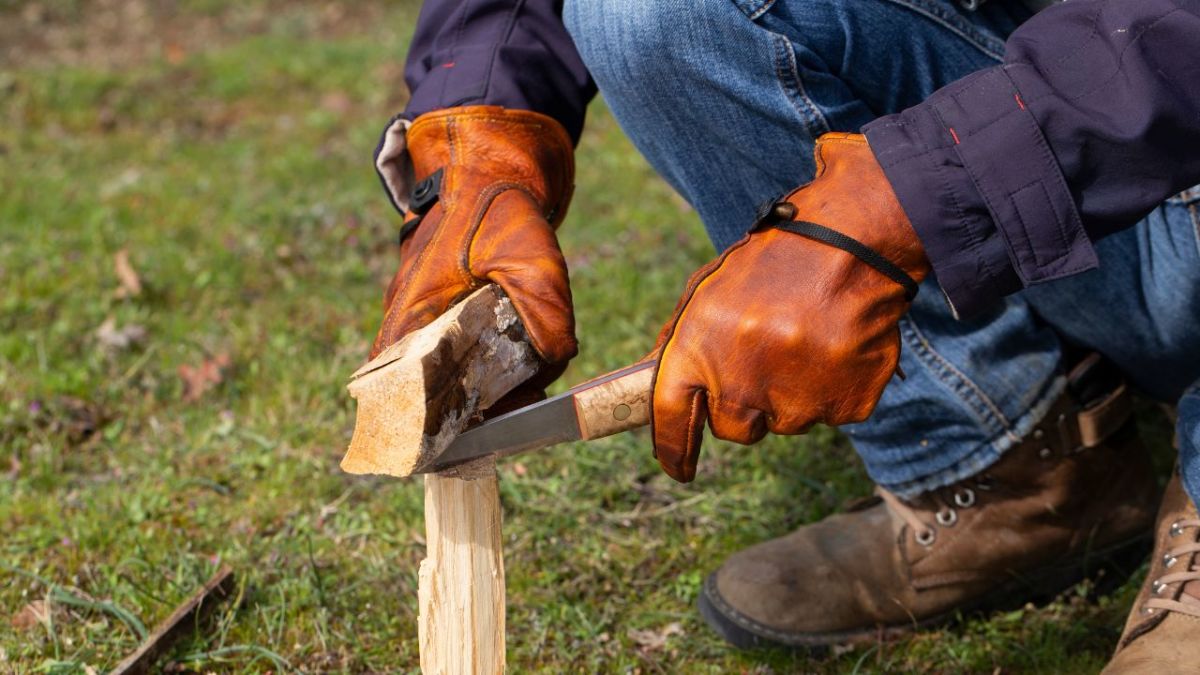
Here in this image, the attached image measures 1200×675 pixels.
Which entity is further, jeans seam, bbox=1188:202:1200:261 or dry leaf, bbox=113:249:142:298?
dry leaf, bbox=113:249:142:298

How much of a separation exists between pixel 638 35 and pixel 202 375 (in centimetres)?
174

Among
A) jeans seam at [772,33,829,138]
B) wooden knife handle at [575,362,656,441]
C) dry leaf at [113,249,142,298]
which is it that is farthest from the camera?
dry leaf at [113,249,142,298]

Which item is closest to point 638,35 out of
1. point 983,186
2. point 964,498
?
point 983,186

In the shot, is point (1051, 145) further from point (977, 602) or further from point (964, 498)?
point (977, 602)

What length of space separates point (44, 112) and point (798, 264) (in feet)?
16.1

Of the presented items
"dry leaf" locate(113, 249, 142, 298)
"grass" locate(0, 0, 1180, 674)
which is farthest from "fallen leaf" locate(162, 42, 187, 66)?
"dry leaf" locate(113, 249, 142, 298)

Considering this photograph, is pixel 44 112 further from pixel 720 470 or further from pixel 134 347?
pixel 720 470

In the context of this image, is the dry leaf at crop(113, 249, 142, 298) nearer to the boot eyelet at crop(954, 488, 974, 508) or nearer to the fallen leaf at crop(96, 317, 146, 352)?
the fallen leaf at crop(96, 317, 146, 352)

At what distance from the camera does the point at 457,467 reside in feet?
5.45

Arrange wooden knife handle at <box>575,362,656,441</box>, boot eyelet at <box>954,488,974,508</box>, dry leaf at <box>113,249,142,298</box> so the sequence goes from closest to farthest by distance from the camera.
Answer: wooden knife handle at <box>575,362,656,441</box>, boot eyelet at <box>954,488,974,508</box>, dry leaf at <box>113,249,142,298</box>

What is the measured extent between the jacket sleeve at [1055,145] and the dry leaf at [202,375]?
6.79 ft

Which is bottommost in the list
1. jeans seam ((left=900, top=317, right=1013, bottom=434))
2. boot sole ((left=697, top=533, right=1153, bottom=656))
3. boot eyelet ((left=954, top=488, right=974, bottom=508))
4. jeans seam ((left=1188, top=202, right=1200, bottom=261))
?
boot sole ((left=697, top=533, right=1153, bottom=656))

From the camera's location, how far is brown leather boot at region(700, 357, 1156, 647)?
7.19 ft

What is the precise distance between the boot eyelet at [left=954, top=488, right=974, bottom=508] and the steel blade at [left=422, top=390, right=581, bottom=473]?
0.96 meters
